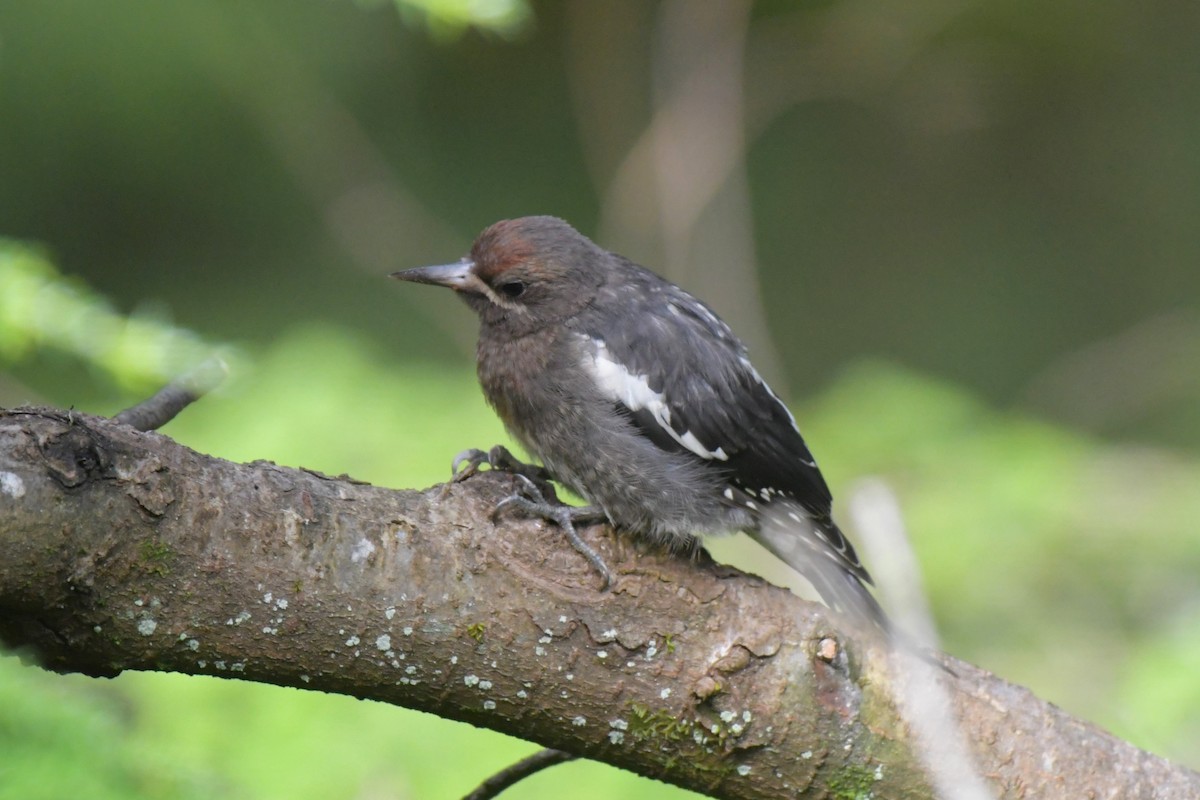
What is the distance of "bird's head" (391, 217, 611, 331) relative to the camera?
2949 mm

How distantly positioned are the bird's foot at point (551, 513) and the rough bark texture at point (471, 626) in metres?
0.02

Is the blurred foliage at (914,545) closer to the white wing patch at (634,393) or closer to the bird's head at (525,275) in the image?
the bird's head at (525,275)

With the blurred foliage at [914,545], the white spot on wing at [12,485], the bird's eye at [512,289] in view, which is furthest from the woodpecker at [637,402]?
the white spot on wing at [12,485]

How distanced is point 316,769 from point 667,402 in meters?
1.28

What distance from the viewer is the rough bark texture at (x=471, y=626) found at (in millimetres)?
1567

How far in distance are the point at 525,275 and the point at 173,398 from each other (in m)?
1.07

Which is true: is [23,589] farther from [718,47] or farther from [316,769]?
[718,47]

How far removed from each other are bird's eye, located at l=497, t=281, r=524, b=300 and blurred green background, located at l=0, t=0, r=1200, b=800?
620 mm

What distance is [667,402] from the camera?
9.16 feet

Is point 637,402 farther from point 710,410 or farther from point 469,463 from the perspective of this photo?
point 469,463

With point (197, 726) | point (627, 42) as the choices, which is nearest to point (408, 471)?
point (197, 726)

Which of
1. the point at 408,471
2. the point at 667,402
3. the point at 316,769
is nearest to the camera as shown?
the point at 667,402

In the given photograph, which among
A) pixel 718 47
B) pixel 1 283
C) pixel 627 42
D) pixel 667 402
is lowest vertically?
pixel 1 283

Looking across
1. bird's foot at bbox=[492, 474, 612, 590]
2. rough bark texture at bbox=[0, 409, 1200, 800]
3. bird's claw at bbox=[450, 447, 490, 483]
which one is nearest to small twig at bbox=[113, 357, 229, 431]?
rough bark texture at bbox=[0, 409, 1200, 800]
